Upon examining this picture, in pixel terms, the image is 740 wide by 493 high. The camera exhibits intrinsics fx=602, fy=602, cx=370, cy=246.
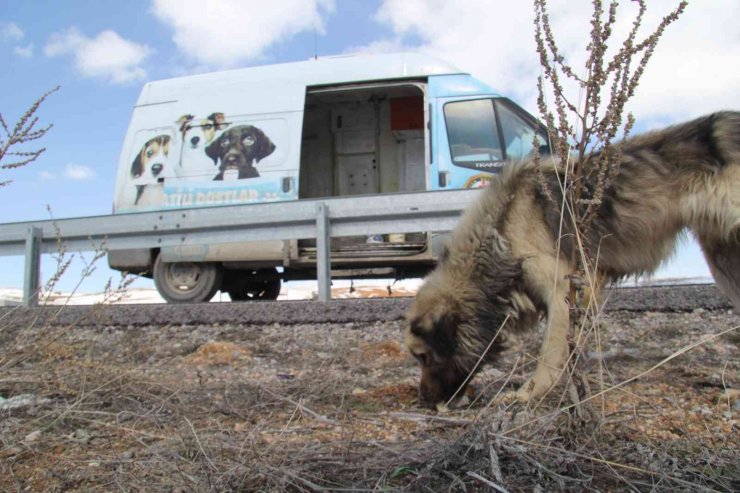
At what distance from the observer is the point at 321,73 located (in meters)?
9.70

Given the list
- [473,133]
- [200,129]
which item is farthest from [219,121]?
[473,133]

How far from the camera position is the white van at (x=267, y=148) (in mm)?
9148

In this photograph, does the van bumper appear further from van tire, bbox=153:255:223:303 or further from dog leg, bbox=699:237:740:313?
dog leg, bbox=699:237:740:313

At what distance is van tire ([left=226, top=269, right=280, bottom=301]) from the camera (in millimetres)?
11102

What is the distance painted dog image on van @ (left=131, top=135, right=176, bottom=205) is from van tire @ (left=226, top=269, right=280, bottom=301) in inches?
78.8

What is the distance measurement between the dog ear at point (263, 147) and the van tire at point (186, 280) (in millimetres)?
1858

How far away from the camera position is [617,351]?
459 cm

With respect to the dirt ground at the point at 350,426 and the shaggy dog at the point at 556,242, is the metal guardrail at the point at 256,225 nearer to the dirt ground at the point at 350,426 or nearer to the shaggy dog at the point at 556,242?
the dirt ground at the point at 350,426

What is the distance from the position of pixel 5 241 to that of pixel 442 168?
6005mm

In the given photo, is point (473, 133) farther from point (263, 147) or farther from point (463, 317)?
point (463, 317)

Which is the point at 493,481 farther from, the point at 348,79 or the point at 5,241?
the point at 348,79

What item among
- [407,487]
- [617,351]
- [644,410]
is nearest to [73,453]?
[407,487]

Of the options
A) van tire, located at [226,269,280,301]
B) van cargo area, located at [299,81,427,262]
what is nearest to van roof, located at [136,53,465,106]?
van cargo area, located at [299,81,427,262]

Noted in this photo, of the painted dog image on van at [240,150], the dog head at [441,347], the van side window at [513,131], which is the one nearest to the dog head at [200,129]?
the painted dog image on van at [240,150]
